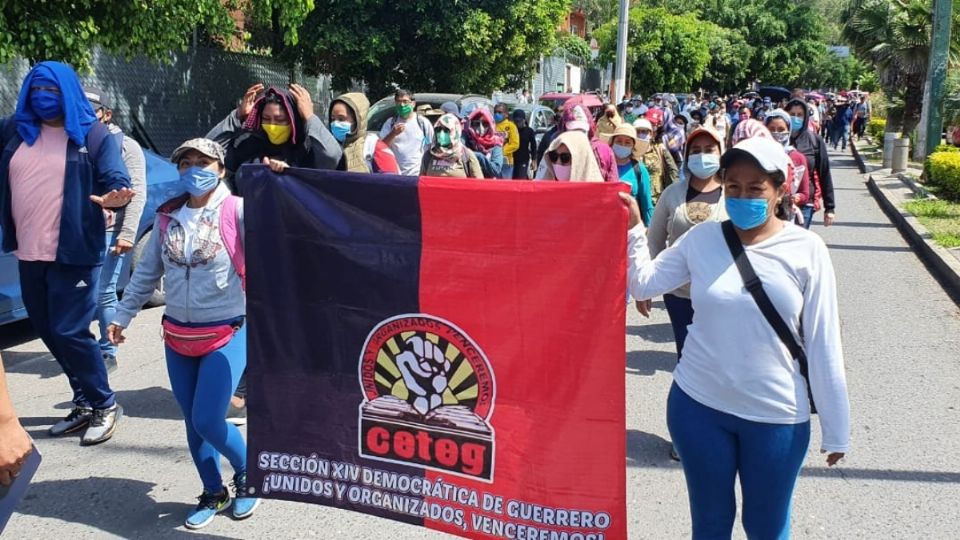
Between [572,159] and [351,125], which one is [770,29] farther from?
[572,159]

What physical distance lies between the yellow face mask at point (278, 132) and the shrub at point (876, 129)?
29186mm

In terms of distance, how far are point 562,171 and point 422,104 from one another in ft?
34.1

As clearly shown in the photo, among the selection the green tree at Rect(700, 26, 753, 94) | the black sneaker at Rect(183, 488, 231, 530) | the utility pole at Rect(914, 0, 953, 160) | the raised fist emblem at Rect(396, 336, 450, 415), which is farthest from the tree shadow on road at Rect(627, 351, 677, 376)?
the green tree at Rect(700, 26, 753, 94)

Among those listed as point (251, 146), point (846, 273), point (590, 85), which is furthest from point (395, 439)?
point (590, 85)

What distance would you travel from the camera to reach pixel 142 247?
7664 mm

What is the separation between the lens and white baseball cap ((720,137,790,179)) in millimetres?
2826

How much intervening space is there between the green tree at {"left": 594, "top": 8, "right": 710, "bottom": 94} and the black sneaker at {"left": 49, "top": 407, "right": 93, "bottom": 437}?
34585mm

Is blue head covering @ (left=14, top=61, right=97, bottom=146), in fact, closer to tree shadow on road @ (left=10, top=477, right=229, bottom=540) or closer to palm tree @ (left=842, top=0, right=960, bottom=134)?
tree shadow on road @ (left=10, top=477, right=229, bottom=540)

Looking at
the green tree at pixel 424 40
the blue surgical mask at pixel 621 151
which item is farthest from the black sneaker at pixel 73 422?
the green tree at pixel 424 40

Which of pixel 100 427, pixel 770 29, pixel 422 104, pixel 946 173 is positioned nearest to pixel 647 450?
pixel 100 427

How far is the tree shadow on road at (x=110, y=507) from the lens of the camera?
399 centimetres

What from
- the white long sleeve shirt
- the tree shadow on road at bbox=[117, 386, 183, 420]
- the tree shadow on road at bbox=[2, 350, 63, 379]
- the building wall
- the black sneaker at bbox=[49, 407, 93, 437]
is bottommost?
the tree shadow on road at bbox=[2, 350, 63, 379]

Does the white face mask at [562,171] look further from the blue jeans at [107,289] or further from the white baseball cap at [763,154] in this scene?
the blue jeans at [107,289]

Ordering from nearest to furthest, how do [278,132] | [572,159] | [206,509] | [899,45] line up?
[206,509], [572,159], [278,132], [899,45]
